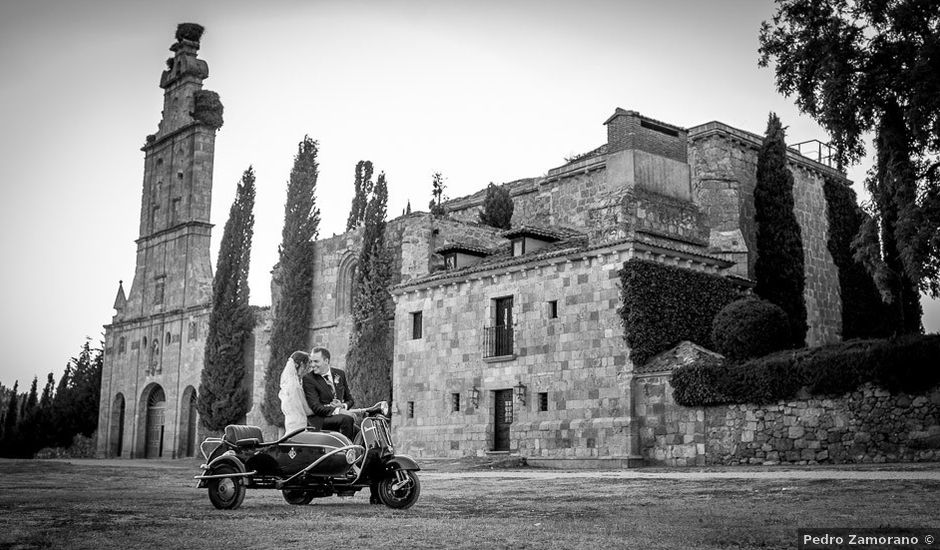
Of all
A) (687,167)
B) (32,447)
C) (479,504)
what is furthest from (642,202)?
(32,447)

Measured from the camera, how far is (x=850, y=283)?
33.7 m

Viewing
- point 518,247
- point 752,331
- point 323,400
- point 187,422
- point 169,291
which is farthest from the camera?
point 169,291

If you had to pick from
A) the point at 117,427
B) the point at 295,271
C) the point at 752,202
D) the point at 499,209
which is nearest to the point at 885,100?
the point at 752,202

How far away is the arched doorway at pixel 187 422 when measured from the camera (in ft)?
148

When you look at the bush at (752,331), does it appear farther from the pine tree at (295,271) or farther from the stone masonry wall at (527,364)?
the pine tree at (295,271)

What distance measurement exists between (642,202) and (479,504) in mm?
19465

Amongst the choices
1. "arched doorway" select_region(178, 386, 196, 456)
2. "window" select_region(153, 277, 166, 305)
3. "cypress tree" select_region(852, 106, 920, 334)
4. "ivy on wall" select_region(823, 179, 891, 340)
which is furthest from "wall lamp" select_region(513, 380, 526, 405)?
"window" select_region(153, 277, 166, 305)

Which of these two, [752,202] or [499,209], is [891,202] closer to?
[752,202]

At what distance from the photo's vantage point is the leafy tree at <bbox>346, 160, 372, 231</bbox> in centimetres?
4212

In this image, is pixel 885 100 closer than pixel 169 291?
Yes

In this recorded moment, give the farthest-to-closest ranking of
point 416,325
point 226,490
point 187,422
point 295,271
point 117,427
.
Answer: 1. point 117,427
2. point 187,422
3. point 295,271
4. point 416,325
5. point 226,490

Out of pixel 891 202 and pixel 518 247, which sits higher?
pixel 518 247

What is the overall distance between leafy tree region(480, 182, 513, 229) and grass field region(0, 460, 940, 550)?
25.4 m

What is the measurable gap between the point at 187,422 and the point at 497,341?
23492 mm
